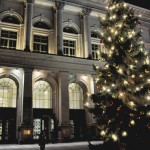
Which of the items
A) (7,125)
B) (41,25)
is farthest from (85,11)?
(7,125)

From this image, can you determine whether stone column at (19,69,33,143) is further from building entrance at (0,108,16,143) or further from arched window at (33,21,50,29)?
arched window at (33,21,50,29)

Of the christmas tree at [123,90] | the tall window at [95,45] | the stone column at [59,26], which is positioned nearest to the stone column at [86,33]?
the tall window at [95,45]

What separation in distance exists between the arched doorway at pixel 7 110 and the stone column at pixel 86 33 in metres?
8.77

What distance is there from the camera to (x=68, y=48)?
24.6 meters

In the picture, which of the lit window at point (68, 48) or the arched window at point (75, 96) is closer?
the arched window at point (75, 96)

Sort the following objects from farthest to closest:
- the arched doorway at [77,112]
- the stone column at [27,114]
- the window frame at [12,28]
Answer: the arched doorway at [77,112] < the window frame at [12,28] < the stone column at [27,114]

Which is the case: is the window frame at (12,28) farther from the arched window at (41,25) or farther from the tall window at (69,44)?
the tall window at (69,44)

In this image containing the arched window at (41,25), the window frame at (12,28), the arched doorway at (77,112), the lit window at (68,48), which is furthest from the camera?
the lit window at (68,48)

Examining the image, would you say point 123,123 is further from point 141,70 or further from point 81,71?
point 81,71

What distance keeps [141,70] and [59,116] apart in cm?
1216

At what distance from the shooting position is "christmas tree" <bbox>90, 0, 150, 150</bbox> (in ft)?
34.4

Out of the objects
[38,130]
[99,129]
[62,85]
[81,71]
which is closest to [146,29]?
[81,71]

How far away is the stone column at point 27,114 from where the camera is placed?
19002 mm

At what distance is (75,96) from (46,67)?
520cm
